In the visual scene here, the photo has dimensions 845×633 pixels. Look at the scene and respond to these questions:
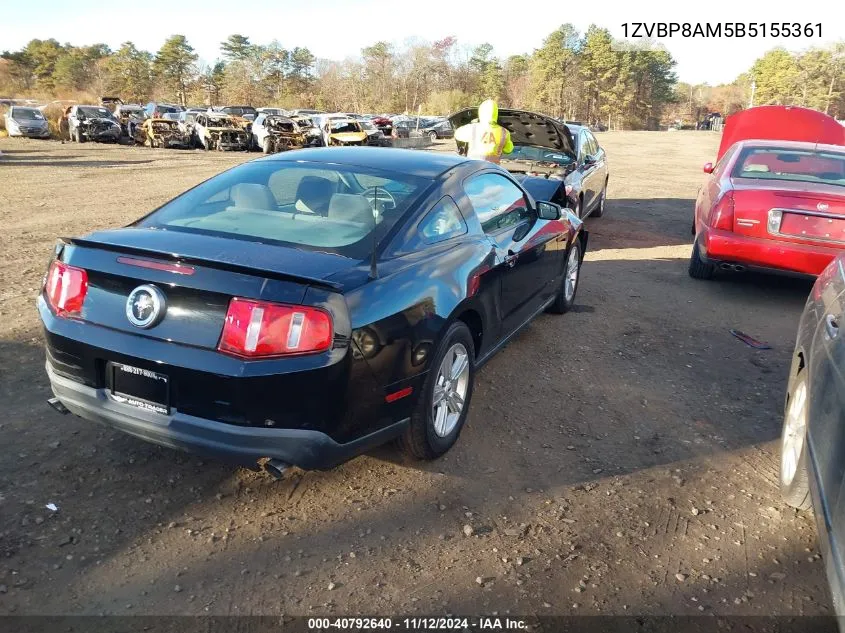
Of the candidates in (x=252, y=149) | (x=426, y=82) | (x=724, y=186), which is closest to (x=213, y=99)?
(x=426, y=82)

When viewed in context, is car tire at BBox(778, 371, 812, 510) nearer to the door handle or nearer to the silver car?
the door handle

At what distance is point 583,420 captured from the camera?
165 inches

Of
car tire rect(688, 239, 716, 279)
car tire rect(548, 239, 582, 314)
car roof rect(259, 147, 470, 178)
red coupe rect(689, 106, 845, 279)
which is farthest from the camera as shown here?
car tire rect(688, 239, 716, 279)

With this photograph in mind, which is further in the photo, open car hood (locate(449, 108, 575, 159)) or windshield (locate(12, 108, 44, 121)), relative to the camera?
windshield (locate(12, 108, 44, 121))

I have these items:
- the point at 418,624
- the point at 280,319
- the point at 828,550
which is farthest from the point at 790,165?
the point at 418,624

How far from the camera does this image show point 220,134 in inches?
1073

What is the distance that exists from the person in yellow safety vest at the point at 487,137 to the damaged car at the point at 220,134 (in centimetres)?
2062

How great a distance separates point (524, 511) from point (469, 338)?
3.18 feet

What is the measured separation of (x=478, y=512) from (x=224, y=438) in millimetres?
1222

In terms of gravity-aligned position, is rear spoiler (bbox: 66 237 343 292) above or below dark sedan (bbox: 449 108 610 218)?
below

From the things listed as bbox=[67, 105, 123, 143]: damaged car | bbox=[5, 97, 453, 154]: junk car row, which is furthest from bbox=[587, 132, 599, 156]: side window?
bbox=[67, 105, 123, 143]: damaged car

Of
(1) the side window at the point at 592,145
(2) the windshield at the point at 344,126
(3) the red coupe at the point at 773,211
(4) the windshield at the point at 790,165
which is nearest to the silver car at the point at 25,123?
(2) the windshield at the point at 344,126

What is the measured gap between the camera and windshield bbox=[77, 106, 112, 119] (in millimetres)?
30178

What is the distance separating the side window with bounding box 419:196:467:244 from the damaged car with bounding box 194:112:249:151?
83.6 ft
